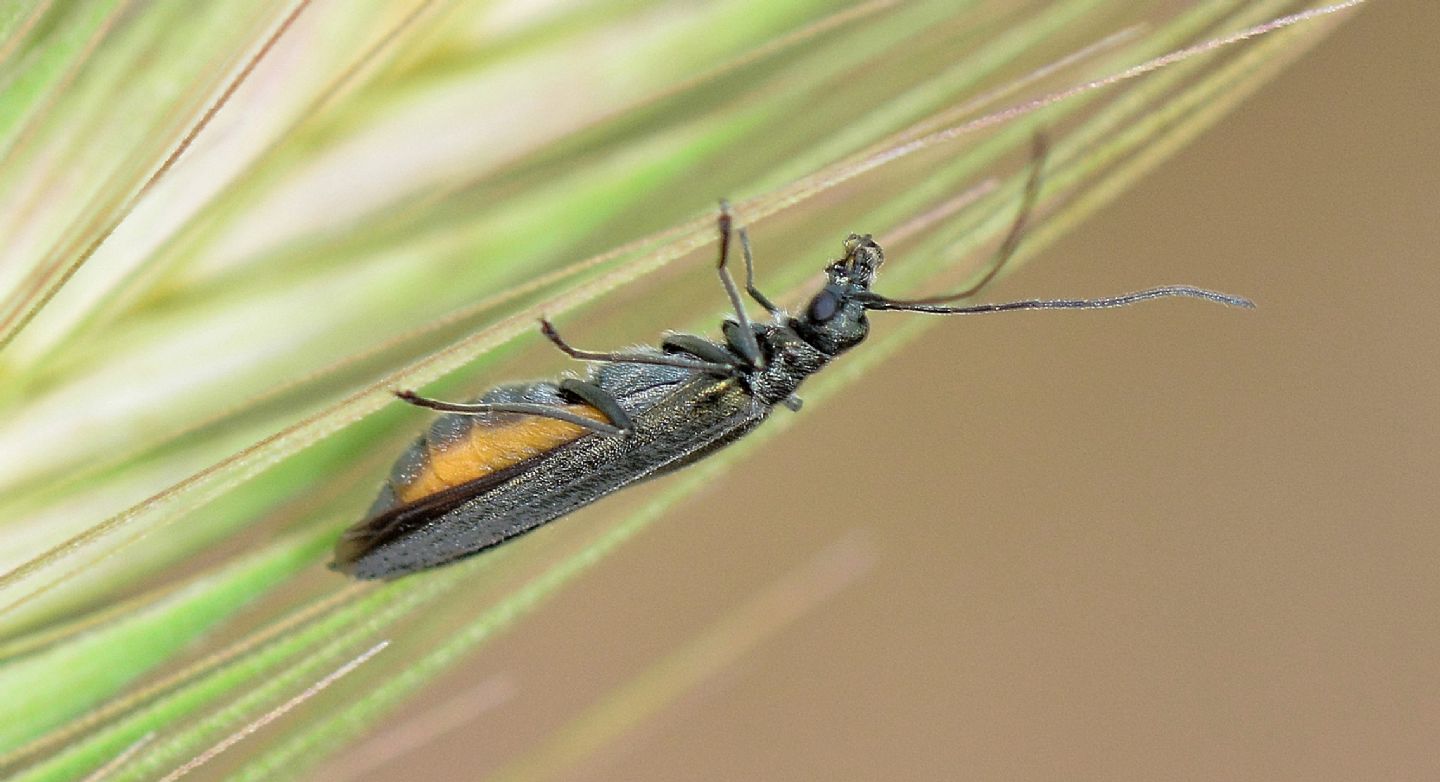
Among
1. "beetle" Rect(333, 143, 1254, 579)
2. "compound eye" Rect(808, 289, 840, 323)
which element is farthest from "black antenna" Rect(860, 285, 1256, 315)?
"compound eye" Rect(808, 289, 840, 323)

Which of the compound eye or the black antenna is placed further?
the compound eye

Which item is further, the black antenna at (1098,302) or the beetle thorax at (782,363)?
the beetle thorax at (782,363)

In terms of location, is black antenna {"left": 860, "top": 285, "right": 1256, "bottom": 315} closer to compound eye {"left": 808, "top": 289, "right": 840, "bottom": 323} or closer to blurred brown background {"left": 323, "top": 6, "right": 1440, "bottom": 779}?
compound eye {"left": 808, "top": 289, "right": 840, "bottom": 323}

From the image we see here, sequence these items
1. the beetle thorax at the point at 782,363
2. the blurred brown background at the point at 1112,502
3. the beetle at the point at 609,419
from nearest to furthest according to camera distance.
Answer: the beetle at the point at 609,419 < the beetle thorax at the point at 782,363 < the blurred brown background at the point at 1112,502

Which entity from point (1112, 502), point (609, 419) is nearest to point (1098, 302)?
point (609, 419)

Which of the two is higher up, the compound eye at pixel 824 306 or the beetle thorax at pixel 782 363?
the compound eye at pixel 824 306

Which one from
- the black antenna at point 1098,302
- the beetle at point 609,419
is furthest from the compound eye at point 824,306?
the black antenna at point 1098,302

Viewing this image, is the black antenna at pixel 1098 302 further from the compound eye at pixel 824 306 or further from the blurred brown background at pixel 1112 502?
the blurred brown background at pixel 1112 502

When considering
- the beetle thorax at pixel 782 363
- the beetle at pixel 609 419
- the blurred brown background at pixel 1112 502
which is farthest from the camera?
the blurred brown background at pixel 1112 502
